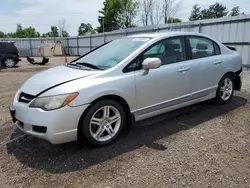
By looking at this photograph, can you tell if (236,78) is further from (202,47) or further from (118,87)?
(118,87)

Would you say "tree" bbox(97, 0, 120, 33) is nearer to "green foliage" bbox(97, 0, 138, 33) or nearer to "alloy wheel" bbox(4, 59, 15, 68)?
"green foliage" bbox(97, 0, 138, 33)

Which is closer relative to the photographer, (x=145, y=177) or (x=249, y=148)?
(x=145, y=177)

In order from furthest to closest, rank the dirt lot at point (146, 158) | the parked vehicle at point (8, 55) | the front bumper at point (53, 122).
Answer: the parked vehicle at point (8, 55) → the front bumper at point (53, 122) → the dirt lot at point (146, 158)

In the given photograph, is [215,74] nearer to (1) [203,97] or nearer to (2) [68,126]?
(1) [203,97]

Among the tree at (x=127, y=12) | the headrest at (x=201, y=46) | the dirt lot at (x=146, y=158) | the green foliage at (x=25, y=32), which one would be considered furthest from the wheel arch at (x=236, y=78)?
the green foliage at (x=25, y=32)

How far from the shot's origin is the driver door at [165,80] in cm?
348

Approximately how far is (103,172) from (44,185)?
2.10 feet

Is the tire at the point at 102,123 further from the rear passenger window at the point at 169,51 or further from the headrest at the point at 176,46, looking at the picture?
the headrest at the point at 176,46

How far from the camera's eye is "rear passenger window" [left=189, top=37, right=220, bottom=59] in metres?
4.20

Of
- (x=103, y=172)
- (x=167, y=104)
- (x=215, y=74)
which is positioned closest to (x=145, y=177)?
(x=103, y=172)

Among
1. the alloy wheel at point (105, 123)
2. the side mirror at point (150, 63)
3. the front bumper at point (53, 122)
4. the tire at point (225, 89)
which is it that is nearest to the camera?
the front bumper at point (53, 122)

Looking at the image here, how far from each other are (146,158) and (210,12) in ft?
225

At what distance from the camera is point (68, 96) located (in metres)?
2.84

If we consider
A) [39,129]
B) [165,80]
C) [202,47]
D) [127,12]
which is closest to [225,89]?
[202,47]
